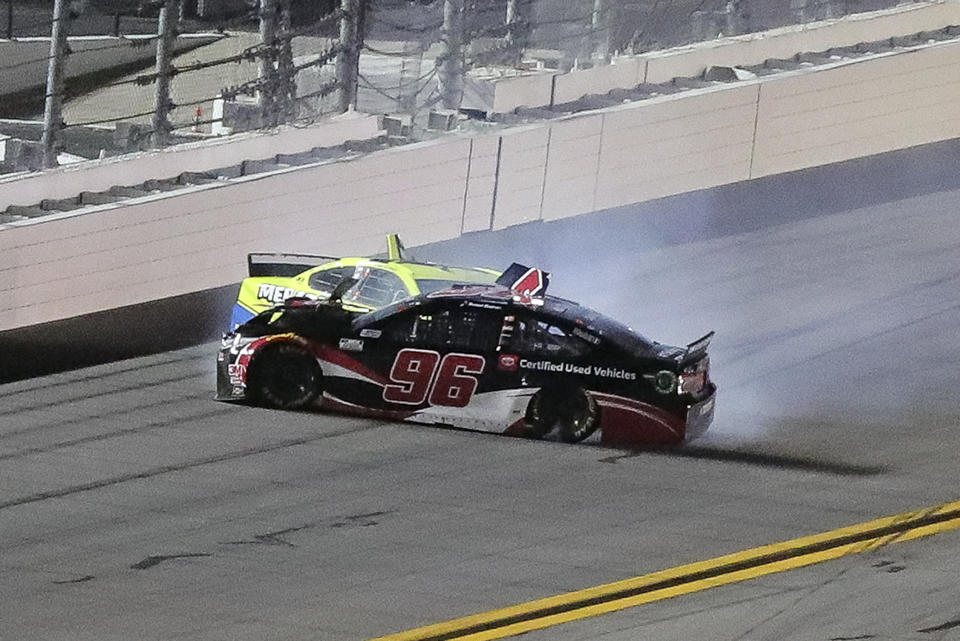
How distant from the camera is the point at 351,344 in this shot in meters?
15.3

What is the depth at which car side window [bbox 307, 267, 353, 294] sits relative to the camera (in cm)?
1728

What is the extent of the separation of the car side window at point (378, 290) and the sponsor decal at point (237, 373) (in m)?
1.54

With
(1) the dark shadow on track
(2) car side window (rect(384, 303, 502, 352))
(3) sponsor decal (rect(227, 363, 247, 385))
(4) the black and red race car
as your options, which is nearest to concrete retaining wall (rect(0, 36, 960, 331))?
(1) the dark shadow on track

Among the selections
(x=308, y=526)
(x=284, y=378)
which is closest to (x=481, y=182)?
(x=284, y=378)

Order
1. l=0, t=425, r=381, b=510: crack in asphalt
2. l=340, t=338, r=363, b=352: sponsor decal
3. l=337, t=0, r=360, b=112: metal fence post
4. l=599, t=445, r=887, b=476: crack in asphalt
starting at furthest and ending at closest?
1. l=337, t=0, r=360, b=112: metal fence post
2. l=340, t=338, r=363, b=352: sponsor decal
3. l=599, t=445, r=887, b=476: crack in asphalt
4. l=0, t=425, r=381, b=510: crack in asphalt

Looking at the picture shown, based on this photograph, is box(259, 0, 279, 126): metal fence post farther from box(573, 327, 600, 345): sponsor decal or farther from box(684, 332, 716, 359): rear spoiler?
box(684, 332, 716, 359): rear spoiler

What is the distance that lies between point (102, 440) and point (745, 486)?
15.7 feet

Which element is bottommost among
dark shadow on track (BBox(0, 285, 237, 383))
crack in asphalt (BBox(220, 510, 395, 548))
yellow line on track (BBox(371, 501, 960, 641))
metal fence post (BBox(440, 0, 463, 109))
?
dark shadow on track (BBox(0, 285, 237, 383))

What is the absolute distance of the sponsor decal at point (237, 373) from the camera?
15594mm

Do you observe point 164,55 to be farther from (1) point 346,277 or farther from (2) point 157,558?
(2) point 157,558

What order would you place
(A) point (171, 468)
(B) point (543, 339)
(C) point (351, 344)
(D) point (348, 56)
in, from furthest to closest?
(D) point (348, 56)
(C) point (351, 344)
(B) point (543, 339)
(A) point (171, 468)

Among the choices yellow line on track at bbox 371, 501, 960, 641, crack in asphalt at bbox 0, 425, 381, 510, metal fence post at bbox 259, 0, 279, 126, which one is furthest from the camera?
metal fence post at bbox 259, 0, 279, 126

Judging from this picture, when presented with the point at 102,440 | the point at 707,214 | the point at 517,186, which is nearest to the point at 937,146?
the point at 707,214

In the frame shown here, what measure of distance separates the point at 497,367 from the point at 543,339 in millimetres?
403
